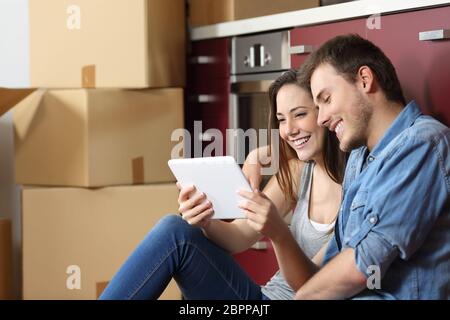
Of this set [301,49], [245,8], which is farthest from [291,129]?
[245,8]

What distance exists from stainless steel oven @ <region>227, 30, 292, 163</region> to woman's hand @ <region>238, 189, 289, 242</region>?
77 cm

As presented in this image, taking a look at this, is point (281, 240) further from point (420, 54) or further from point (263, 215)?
point (420, 54)

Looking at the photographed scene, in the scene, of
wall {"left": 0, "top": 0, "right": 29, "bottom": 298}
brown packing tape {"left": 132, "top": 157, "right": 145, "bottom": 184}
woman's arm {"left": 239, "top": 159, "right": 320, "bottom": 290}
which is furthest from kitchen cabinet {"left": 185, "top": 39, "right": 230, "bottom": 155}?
woman's arm {"left": 239, "top": 159, "right": 320, "bottom": 290}

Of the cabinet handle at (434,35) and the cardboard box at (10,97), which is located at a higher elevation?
the cabinet handle at (434,35)

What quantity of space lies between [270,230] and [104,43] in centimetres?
115

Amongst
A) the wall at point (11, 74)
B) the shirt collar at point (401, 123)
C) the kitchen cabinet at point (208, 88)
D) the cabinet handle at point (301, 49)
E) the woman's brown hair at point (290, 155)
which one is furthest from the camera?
the wall at point (11, 74)

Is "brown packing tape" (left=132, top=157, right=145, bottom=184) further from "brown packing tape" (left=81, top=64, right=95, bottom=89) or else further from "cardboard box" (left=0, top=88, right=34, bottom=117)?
"cardboard box" (left=0, top=88, right=34, bottom=117)

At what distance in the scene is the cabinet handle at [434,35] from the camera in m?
1.75

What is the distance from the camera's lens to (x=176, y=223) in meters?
1.77

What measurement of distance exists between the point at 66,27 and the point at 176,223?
1.06 meters

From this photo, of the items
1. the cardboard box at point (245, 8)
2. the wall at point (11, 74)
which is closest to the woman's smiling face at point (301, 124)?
the cardboard box at point (245, 8)

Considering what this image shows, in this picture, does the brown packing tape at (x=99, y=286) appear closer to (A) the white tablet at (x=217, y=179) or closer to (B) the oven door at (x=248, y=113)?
(B) the oven door at (x=248, y=113)

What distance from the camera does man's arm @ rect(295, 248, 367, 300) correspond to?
1.47 metres
